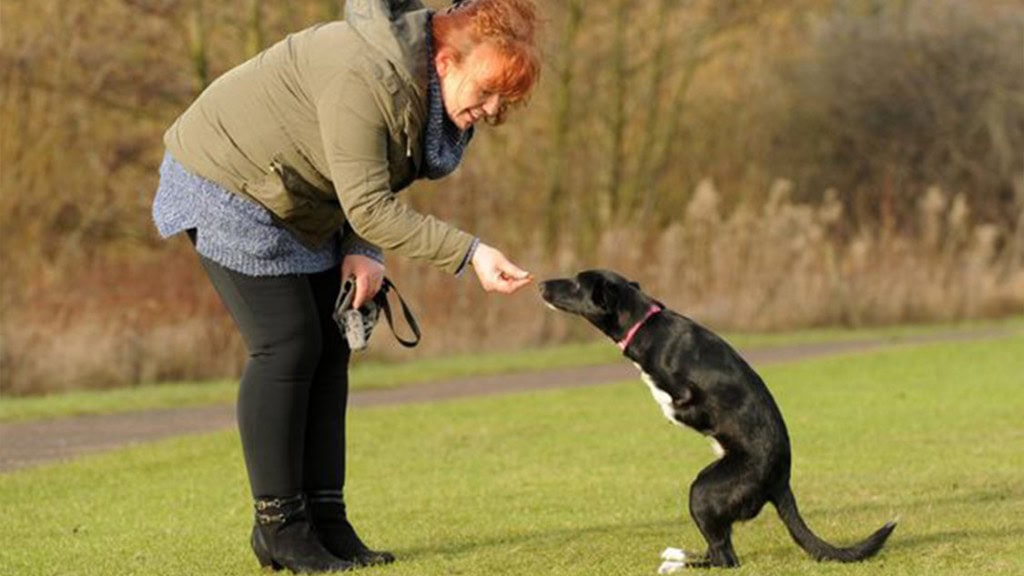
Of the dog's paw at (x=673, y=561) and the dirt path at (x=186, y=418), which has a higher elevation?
the dog's paw at (x=673, y=561)

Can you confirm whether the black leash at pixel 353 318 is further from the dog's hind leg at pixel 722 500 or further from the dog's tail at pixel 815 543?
the dog's tail at pixel 815 543

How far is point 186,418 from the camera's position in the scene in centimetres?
1455

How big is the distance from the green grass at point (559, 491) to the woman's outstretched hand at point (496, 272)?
1193 mm

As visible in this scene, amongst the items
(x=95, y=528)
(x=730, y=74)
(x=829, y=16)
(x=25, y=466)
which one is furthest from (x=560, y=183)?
(x=95, y=528)

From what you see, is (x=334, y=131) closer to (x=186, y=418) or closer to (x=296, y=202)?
(x=296, y=202)

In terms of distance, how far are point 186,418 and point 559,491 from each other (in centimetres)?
538

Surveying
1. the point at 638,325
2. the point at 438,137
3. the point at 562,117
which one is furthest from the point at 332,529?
the point at 562,117

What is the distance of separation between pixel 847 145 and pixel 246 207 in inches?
1105

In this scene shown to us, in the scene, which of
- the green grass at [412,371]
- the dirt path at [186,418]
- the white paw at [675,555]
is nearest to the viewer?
the white paw at [675,555]

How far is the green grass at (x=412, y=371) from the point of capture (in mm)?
15539

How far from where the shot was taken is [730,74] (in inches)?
1281

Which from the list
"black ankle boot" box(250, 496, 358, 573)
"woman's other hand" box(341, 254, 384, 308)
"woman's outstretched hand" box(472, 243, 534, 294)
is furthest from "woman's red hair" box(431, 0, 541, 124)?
"black ankle boot" box(250, 496, 358, 573)

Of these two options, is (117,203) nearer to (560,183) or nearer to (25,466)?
(560,183)

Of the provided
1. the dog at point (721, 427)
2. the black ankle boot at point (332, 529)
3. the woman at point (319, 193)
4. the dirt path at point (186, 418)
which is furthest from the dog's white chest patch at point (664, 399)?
the dirt path at point (186, 418)
